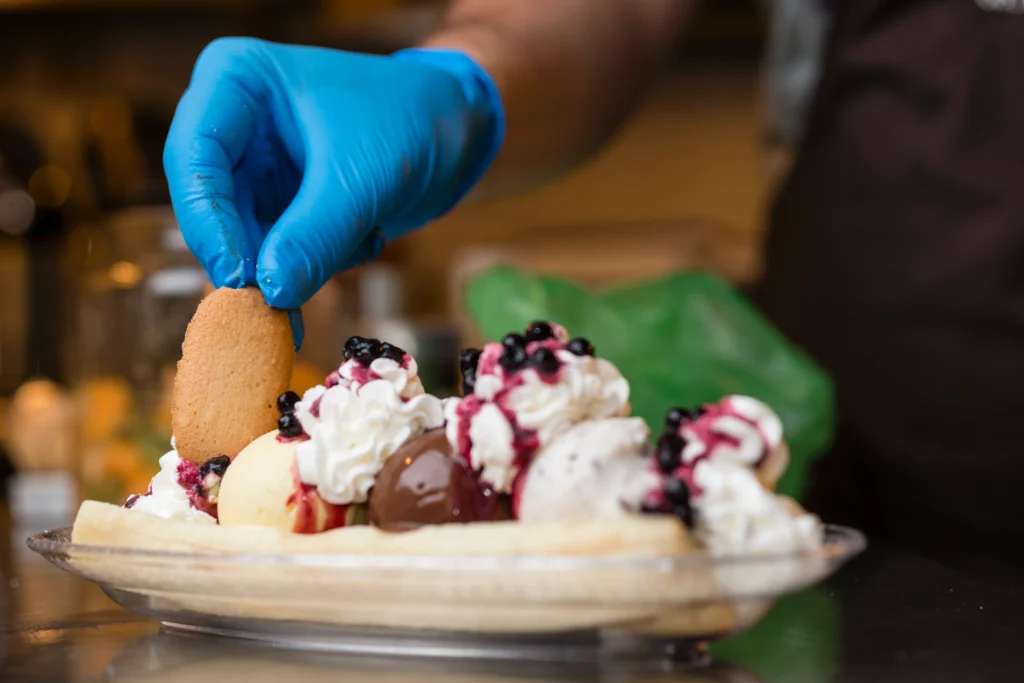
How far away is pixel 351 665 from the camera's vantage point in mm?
631

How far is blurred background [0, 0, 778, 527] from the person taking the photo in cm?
188

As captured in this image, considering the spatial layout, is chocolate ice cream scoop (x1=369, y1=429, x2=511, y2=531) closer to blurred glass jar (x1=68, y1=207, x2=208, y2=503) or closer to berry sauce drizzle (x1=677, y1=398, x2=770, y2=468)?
berry sauce drizzle (x1=677, y1=398, x2=770, y2=468)

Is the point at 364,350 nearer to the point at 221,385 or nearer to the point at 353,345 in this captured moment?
the point at 353,345

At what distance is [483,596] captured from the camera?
0.59m

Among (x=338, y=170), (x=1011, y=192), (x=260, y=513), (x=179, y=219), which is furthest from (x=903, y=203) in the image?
(x=260, y=513)

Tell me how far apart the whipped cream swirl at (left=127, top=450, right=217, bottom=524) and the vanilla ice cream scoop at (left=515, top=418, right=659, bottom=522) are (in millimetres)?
270

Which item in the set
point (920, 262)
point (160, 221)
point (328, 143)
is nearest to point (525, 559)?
point (328, 143)

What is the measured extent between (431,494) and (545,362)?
0.11m

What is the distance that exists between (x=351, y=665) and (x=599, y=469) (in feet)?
0.61

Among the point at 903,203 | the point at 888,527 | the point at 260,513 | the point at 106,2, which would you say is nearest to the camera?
the point at 260,513

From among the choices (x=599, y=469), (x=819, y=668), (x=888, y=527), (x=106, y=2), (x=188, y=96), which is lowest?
(x=888, y=527)

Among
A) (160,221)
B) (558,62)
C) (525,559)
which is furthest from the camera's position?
(160,221)

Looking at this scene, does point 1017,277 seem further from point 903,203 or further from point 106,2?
point 106,2

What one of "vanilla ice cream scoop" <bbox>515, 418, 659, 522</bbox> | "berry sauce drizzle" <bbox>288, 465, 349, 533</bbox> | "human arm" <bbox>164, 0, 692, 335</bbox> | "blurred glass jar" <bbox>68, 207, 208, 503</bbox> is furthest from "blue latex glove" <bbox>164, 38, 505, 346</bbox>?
"blurred glass jar" <bbox>68, 207, 208, 503</bbox>
